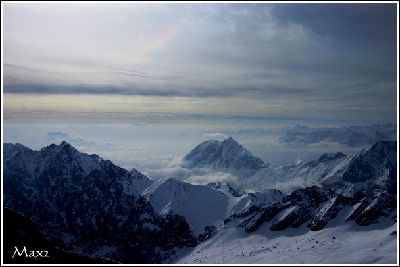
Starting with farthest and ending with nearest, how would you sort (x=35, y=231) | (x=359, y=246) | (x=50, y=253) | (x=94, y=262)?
(x=359, y=246) → (x=35, y=231) → (x=94, y=262) → (x=50, y=253)

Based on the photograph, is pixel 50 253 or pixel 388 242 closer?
pixel 50 253

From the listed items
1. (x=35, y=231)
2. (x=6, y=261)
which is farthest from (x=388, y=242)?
(x=6, y=261)

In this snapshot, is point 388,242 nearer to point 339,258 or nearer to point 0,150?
point 339,258

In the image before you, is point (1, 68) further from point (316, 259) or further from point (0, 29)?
point (316, 259)

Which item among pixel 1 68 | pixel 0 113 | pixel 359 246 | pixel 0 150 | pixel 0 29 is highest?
pixel 0 29

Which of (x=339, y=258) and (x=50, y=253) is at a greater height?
(x=50, y=253)

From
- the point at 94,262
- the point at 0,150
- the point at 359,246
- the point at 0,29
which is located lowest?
the point at 359,246

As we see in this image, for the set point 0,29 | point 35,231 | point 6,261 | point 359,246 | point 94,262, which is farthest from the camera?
point 359,246

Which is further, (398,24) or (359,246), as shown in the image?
(359,246)

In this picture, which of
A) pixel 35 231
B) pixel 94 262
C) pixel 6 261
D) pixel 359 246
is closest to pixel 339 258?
pixel 359 246
